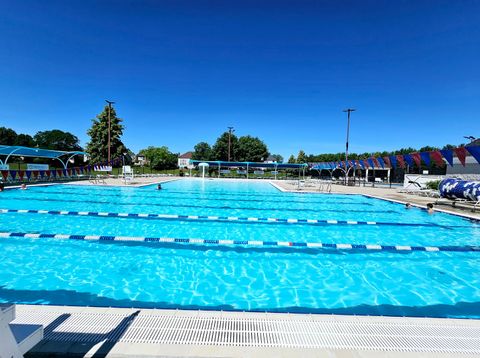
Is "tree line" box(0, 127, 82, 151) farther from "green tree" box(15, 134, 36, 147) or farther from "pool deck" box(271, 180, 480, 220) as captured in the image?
"pool deck" box(271, 180, 480, 220)

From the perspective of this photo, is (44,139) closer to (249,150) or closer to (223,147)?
(223,147)

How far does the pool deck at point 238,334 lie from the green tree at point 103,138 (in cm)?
4104

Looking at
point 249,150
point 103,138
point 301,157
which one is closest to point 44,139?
point 103,138

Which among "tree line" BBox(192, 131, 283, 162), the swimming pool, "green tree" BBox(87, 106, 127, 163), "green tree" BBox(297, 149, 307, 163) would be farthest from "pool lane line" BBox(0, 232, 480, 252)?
"green tree" BBox(297, 149, 307, 163)

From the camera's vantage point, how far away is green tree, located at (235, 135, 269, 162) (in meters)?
53.7

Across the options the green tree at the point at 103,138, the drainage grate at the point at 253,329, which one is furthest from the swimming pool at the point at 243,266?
the green tree at the point at 103,138

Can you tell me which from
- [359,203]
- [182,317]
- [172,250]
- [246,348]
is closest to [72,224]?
[172,250]

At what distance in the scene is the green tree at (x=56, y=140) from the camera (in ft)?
210

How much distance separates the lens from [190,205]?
42.5 feet

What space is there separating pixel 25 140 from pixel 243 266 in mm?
75659

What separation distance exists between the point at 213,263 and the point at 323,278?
2215 millimetres

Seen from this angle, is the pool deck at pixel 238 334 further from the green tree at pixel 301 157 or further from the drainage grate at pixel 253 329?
the green tree at pixel 301 157

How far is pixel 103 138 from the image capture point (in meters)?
40.4

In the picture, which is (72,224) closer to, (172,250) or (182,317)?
(172,250)
